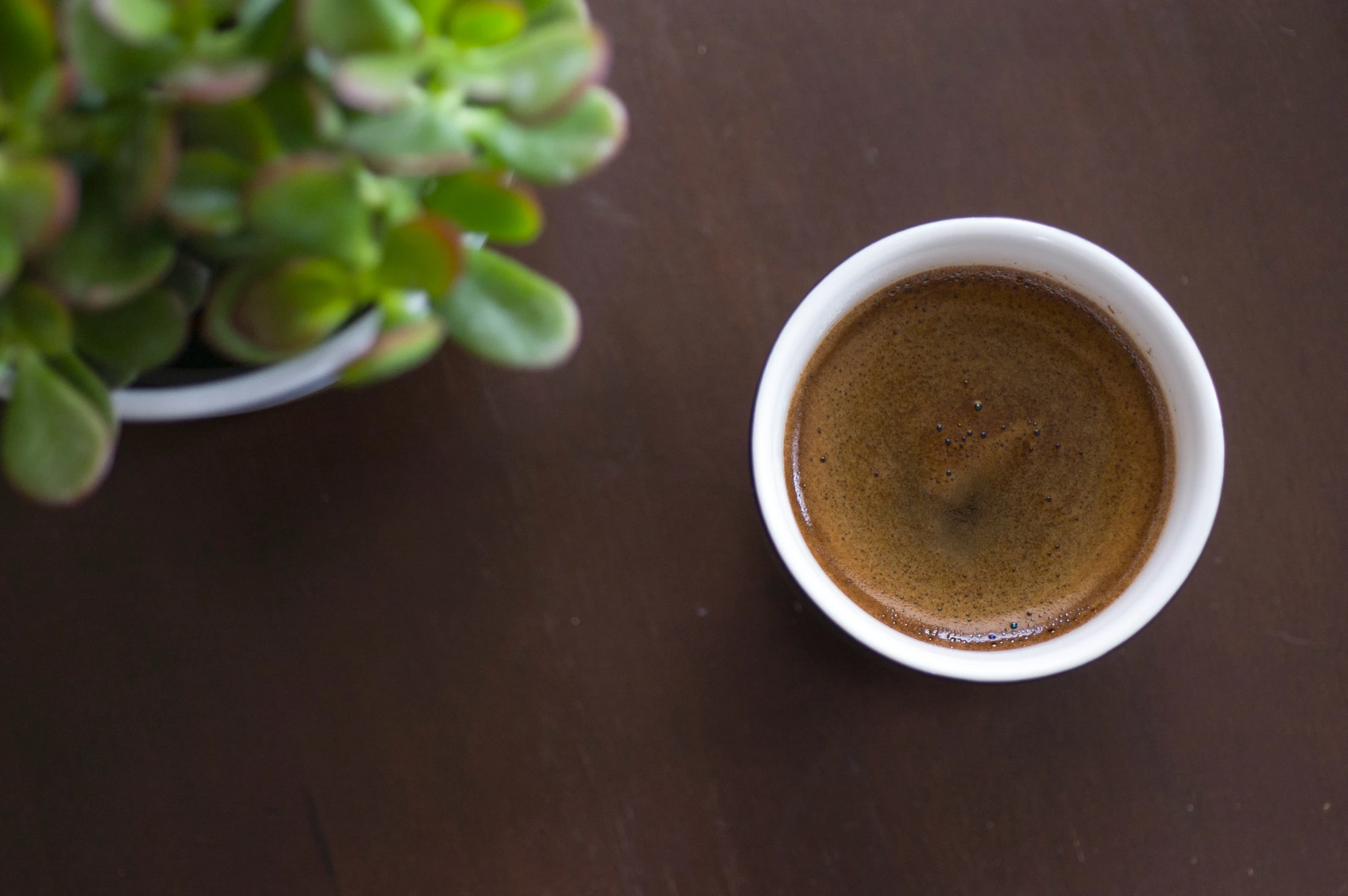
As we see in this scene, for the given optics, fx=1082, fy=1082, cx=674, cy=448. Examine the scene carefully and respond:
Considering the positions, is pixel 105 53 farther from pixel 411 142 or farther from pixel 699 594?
pixel 699 594

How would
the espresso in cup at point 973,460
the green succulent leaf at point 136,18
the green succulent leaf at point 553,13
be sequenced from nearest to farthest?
the green succulent leaf at point 136,18
the green succulent leaf at point 553,13
the espresso in cup at point 973,460

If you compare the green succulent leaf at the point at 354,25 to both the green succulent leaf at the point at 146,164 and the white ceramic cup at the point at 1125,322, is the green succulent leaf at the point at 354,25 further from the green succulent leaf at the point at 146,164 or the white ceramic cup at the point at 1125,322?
the white ceramic cup at the point at 1125,322

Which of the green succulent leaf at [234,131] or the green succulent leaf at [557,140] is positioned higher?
the green succulent leaf at [234,131]

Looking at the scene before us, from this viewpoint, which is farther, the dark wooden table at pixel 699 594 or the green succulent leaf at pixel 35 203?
the dark wooden table at pixel 699 594

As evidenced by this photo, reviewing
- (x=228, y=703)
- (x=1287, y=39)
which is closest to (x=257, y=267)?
(x=228, y=703)

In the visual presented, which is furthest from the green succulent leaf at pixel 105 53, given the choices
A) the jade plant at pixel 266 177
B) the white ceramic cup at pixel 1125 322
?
the white ceramic cup at pixel 1125 322

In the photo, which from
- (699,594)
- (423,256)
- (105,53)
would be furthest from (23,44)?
(699,594)

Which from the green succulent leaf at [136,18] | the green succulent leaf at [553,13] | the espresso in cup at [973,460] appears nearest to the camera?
the green succulent leaf at [136,18]

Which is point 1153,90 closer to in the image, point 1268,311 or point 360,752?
point 1268,311
